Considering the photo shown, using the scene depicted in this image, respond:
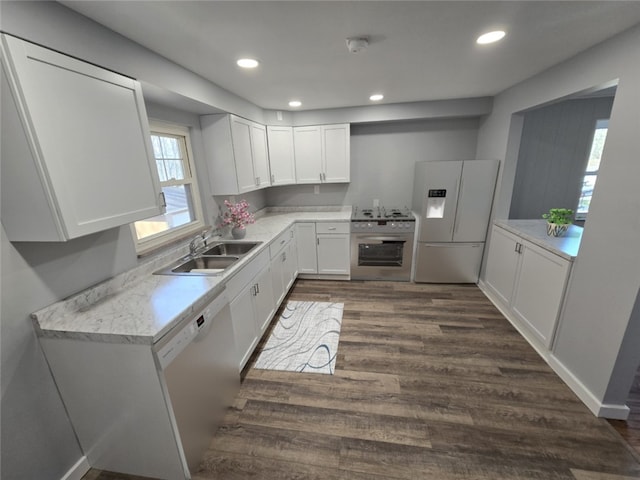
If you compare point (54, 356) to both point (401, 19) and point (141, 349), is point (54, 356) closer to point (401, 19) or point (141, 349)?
point (141, 349)

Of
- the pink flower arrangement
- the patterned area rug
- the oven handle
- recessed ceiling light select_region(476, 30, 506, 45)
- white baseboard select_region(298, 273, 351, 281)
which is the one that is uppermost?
recessed ceiling light select_region(476, 30, 506, 45)

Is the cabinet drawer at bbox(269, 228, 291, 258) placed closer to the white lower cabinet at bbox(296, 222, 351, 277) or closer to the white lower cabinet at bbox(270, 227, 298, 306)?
the white lower cabinet at bbox(270, 227, 298, 306)

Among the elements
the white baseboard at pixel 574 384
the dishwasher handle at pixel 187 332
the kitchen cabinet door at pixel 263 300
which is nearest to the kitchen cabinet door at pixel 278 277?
the kitchen cabinet door at pixel 263 300

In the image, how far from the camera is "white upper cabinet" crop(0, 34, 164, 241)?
1.01 meters

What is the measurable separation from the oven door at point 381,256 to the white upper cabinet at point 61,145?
2.72 meters

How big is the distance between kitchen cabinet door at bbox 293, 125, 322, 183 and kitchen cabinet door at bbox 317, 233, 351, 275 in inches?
35.0

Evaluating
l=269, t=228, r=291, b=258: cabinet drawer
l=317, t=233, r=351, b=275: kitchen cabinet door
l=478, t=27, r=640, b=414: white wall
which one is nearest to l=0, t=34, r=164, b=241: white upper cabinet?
l=269, t=228, r=291, b=258: cabinet drawer

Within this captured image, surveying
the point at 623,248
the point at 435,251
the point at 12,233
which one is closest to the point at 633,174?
the point at 623,248

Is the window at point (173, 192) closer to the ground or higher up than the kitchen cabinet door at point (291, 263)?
higher up

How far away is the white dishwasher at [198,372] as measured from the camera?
126cm

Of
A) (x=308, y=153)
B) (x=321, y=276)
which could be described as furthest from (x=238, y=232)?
(x=308, y=153)

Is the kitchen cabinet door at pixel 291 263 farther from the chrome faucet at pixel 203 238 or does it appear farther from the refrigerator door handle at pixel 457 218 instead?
the refrigerator door handle at pixel 457 218

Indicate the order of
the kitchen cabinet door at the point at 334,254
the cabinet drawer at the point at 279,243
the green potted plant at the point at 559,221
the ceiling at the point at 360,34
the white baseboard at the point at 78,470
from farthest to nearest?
the kitchen cabinet door at the point at 334,254
the cabinet drawer at the point at 279,243
the green potted plant at the point at 559,221
the white baseboard at the point at 78,470
the ceiling at the point at 360,34

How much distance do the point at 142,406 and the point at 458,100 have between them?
414 centimetres
